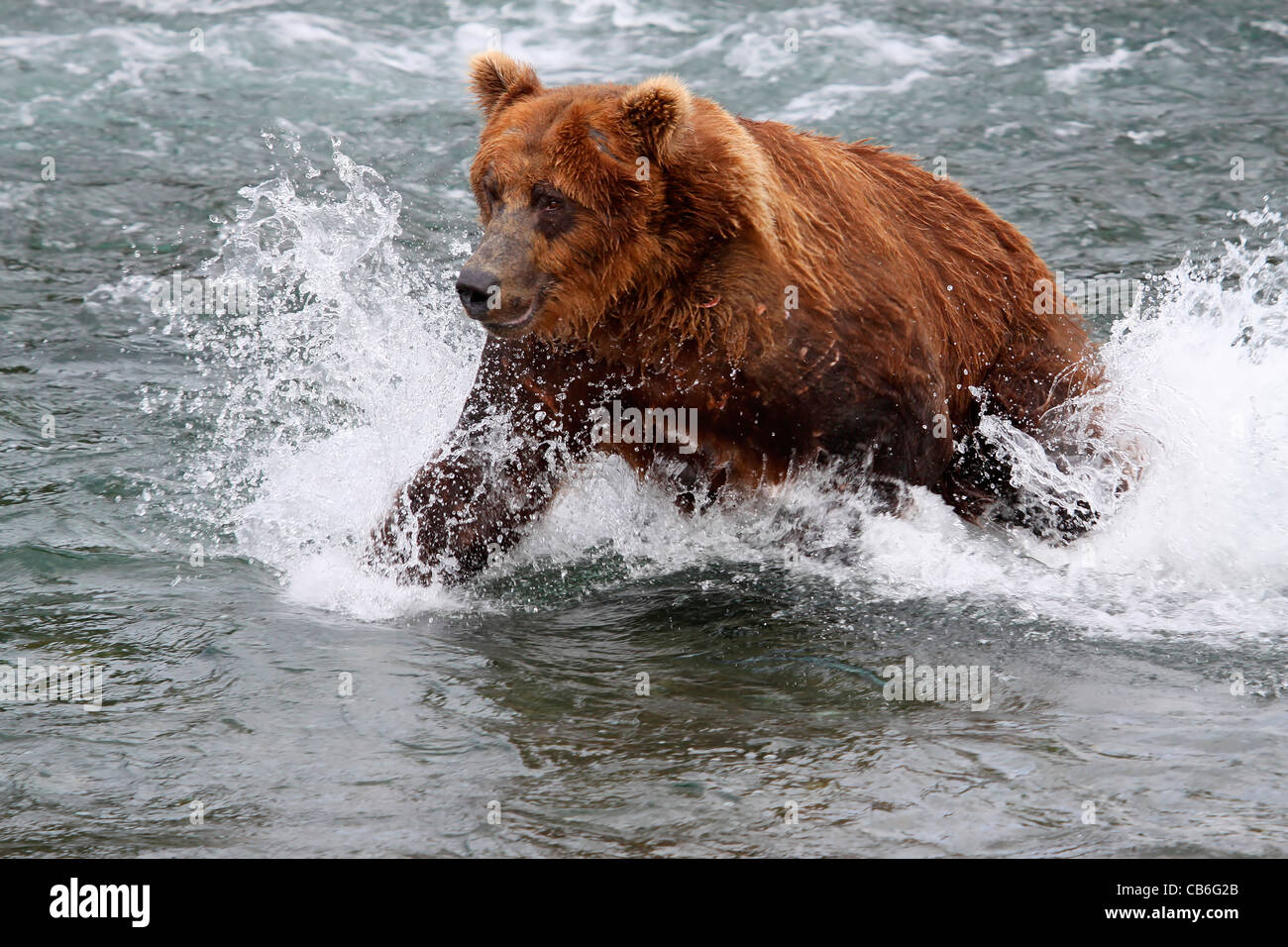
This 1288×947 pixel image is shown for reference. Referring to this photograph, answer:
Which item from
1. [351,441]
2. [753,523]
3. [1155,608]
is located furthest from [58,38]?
[1155,608]

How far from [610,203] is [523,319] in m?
0.45

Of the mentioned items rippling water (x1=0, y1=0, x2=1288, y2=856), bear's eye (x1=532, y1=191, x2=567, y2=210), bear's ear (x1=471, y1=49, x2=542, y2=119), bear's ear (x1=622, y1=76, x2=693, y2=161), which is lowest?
rippling water (x1=0, y1=0, x2=1288, y2=856)

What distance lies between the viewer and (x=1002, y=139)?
34.4ft

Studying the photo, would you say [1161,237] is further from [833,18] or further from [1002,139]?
[833,18]

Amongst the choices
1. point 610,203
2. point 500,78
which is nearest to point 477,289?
point 610,203

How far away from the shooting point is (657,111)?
455cm

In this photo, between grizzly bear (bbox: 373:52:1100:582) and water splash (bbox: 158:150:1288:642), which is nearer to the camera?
grizzly bear (bbox: 373:52:1100:582)

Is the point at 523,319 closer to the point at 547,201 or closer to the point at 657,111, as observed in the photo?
the point at 547,201

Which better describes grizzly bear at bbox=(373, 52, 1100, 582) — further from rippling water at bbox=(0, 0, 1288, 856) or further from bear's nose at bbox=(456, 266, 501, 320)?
rippling water at bbox=(0, 0, 1288, 856)

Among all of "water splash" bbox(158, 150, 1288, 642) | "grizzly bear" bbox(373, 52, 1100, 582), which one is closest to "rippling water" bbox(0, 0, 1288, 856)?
"water splash" bbox(158, 150, 1288, 642)

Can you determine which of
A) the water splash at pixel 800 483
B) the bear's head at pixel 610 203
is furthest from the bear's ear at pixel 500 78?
the water splash at pixel 800 483

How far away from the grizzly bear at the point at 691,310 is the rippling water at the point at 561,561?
0.95 ft

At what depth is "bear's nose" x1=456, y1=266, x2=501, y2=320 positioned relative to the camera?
174 inches

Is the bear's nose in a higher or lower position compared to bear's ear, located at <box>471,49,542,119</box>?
lower
